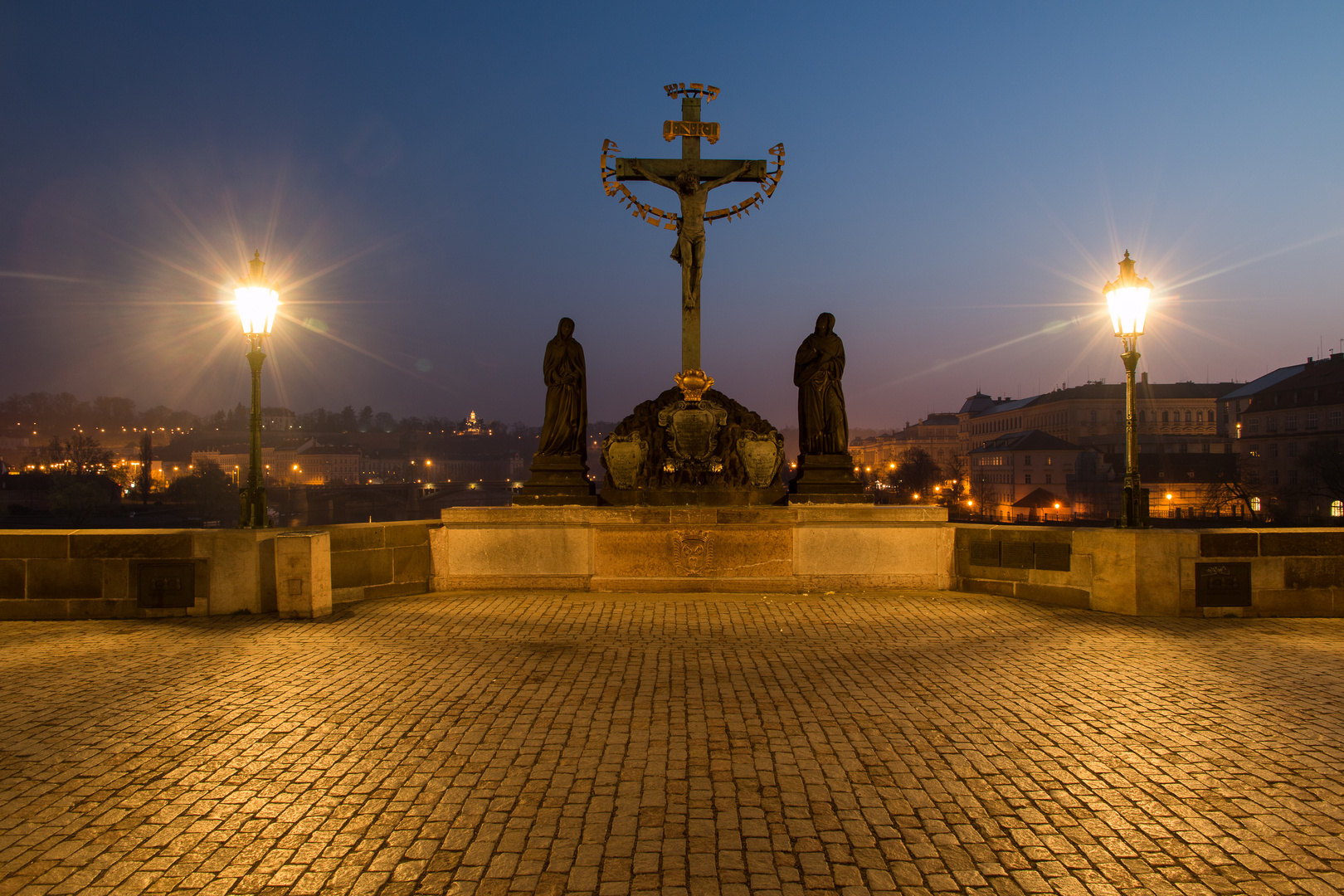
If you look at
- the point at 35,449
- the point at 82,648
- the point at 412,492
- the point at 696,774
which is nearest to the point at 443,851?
the point at 696,774

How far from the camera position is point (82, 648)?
21.6ft

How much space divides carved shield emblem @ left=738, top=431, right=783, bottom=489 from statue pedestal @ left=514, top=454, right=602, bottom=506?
79.7 inches

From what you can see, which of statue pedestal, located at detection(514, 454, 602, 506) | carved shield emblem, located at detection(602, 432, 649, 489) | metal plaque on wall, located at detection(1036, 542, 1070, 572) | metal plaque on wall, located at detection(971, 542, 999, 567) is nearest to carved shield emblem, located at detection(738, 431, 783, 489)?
carved shield emblem, located at detection(602, 432, 649, 489)

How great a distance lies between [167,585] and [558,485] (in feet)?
14.4

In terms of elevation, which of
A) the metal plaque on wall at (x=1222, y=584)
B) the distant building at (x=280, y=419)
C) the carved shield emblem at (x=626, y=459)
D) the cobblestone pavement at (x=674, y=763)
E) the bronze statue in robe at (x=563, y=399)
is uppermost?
the distant building at (x=280, y=419)

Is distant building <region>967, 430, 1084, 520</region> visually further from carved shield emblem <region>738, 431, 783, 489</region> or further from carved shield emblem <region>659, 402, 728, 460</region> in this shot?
carved shield emblem <region>659, 402, 728, 460</region>

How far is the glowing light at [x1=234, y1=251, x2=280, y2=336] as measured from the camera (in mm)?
9016

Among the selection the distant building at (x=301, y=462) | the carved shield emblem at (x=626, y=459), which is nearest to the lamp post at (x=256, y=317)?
the carved shield emblem at (x=626, y=459)

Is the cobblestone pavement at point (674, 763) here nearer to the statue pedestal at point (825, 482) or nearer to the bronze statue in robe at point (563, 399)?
the statue pedestal at point (825, 482)

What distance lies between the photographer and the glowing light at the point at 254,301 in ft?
29.6

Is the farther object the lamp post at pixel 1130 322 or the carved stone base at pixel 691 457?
the carved stone base at pixel 691 457

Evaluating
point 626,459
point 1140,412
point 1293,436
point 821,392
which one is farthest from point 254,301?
point 1140,412

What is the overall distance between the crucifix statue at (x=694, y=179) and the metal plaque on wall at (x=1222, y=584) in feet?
21.0

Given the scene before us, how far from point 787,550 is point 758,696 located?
443 cm
